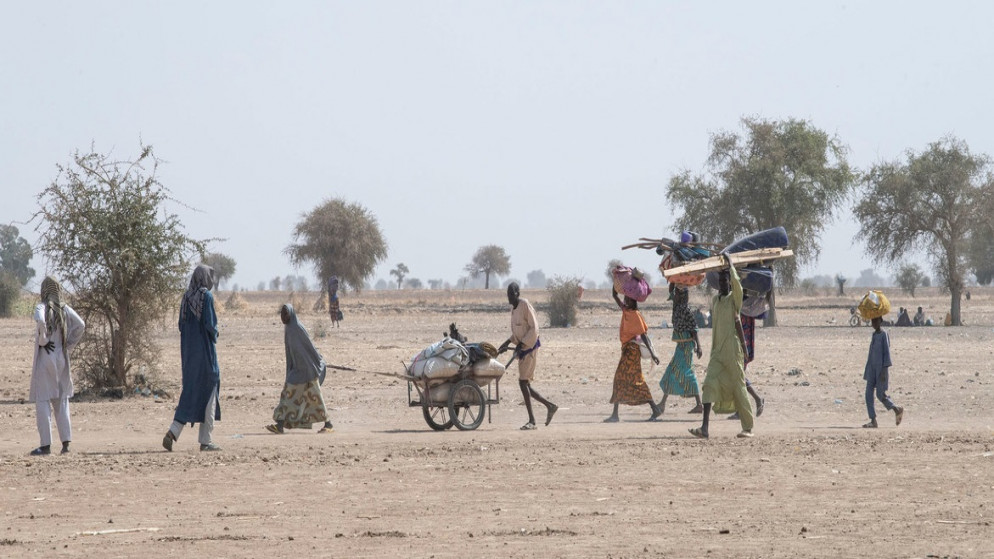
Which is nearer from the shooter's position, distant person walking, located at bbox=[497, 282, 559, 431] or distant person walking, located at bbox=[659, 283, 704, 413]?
distant person walking, located at bbox=[497, 282, 559, 431]

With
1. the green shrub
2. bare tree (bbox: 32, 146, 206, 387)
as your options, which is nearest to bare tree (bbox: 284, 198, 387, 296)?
the green shrub

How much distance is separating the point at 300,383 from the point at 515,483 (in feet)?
14.6

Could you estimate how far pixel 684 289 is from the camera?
1552 cm

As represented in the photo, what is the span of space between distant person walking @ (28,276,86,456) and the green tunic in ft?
21.6

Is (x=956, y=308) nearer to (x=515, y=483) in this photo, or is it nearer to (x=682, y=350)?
(x=682, y=350)

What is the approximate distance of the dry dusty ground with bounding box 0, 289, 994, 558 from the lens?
26.7 ft

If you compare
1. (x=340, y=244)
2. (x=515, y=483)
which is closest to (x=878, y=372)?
(x=515, y=483)

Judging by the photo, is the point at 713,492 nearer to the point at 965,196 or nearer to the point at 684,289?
the point at 684,289

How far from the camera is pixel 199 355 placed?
41.5 ft

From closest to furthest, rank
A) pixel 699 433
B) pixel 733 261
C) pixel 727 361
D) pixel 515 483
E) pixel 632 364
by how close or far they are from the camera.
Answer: pixel 515 483 < pixel 727 361 < pixel 699 433 < pixel 733 261 < pixel 632 364

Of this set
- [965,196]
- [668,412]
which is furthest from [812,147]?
[668,412]

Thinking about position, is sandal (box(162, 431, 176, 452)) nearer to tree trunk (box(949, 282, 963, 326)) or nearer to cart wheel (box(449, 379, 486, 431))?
cart wheel (box(449, 379, 486, 431))

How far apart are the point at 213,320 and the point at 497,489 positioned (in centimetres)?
401

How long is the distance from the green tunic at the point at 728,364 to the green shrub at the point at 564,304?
104ft
